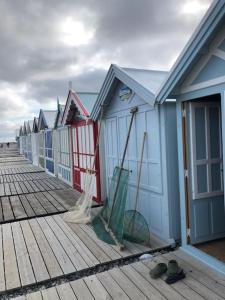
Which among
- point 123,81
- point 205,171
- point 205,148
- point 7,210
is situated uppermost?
point 123,81

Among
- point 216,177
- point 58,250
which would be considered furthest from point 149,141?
point 58,250

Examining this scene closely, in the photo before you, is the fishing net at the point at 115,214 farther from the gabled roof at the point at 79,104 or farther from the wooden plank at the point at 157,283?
the gabled roof at the point at 79,104

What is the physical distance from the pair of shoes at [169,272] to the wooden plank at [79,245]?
82 centimetres

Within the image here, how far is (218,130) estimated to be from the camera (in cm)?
397

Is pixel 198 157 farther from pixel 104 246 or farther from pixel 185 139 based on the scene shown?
pixel 104 246

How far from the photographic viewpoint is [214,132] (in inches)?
155

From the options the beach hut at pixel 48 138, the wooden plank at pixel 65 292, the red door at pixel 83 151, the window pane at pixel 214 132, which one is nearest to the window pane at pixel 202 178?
the window pane at pixel 214 132

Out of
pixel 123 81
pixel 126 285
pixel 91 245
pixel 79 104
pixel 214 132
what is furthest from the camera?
pixel 79 104

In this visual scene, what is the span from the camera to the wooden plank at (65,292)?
2850 mm

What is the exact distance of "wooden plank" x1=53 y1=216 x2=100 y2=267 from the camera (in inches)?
144

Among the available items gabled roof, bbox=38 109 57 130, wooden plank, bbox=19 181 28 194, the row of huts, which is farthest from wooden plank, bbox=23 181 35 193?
the row of huts

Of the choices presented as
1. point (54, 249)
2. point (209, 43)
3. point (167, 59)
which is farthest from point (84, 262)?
point (167, 59)

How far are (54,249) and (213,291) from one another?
2318 mm

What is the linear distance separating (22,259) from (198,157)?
287cm
